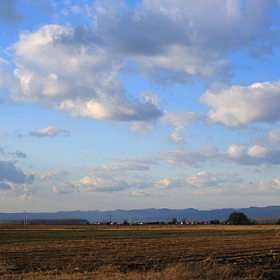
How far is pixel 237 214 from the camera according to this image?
6476 inches

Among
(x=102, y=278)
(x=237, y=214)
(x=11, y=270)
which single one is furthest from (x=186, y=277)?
(x=237, y=214)

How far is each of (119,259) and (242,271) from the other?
8.60 m

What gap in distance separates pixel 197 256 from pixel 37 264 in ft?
34.1

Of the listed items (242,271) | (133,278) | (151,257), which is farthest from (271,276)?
(151,257)

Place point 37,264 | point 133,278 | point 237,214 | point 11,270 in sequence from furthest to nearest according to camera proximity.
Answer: point 237,214
point 37,264
point 11,270
point 133,278

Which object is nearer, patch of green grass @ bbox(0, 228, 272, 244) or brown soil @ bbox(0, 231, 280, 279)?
brown soil @ bbox(0, 231, 280, 279)

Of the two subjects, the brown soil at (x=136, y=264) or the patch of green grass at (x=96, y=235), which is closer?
the brown soil at (x=136, y=264)

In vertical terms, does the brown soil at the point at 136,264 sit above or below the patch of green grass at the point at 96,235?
above

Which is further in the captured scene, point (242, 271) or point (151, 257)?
point (151, 257)

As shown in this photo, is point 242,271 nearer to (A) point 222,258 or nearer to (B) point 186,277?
(B) point 186,277

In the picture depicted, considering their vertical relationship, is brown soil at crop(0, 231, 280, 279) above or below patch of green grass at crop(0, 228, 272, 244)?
above

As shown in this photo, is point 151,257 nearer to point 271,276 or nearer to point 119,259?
point 119,259

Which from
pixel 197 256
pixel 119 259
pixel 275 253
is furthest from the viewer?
pixel 275 253

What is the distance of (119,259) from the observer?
90.5 feet
